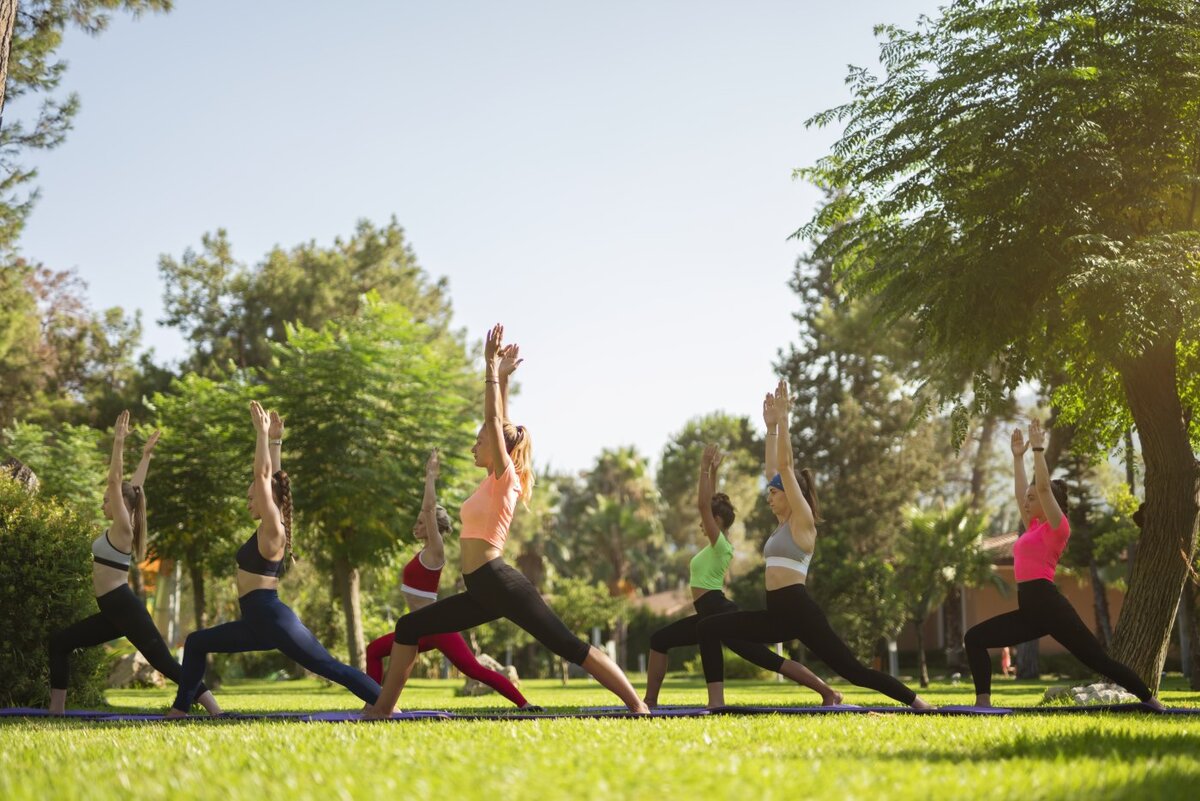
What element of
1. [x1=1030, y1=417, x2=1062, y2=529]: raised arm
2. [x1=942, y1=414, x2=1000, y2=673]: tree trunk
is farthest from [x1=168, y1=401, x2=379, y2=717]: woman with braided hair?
[x1=942, y1=414, x2=1000, y2=673]: tree trunk

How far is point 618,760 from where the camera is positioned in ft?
18.6

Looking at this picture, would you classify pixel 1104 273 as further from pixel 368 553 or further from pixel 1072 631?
pixel 368 553

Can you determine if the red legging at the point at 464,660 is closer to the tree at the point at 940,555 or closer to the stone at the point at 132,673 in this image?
the stone at the point at 132,673

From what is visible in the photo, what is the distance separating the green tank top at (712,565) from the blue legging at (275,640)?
313 cm

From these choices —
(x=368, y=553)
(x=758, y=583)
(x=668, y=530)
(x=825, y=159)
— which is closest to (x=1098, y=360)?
(x=825, y=159)

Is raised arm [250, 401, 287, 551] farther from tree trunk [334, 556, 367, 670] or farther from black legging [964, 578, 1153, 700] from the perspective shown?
tree trunk [334, 556, 367, 670]

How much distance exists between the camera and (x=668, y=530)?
70.4m

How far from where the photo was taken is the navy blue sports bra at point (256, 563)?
898 centimetres

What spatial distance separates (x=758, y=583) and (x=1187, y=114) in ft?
105

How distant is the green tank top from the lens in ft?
35.0

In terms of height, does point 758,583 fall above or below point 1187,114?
below

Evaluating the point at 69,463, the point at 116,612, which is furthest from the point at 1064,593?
the point at 116,612

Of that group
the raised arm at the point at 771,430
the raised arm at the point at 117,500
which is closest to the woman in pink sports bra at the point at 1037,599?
the raised arm at the point at 771,430

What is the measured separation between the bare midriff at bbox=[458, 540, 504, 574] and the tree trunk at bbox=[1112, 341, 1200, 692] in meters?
9.57
